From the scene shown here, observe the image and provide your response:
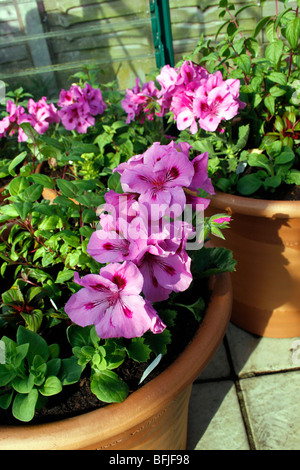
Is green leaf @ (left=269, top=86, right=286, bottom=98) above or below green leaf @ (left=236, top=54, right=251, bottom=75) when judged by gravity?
below

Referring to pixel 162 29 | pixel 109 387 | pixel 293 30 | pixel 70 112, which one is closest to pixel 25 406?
pixel 109 387

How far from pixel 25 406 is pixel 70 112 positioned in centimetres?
108

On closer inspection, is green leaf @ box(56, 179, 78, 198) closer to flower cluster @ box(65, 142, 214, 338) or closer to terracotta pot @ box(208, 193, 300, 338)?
flower cluster @ box(65, 142, 214, 338)

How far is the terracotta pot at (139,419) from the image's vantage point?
756 millimetres

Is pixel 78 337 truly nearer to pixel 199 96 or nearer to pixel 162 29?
pixel 199 96

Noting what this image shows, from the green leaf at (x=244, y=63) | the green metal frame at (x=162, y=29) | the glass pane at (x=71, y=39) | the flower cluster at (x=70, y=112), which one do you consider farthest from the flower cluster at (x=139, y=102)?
the glass pane at (x=71, y=39)

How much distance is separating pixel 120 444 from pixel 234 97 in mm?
941

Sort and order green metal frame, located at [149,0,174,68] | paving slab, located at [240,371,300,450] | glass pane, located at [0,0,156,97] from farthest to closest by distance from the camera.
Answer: glass pane, located at [0,0,156,97], green metal frame, located at [149,0,174,68], paving slab, located at [240,371,300,450]

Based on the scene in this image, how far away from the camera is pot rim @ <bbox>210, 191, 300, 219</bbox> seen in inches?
44.8

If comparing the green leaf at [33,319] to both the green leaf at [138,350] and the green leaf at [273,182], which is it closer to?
the green leaf at [138,350]

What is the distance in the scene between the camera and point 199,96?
116 centimetres

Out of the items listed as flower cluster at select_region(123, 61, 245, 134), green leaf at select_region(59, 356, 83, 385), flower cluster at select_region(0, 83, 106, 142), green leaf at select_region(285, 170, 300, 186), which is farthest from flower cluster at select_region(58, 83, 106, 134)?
green leaf at select_region(59, 356, 83, 385)

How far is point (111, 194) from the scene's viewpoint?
0.77 metres

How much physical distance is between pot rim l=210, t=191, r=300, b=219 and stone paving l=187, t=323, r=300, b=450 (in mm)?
568
